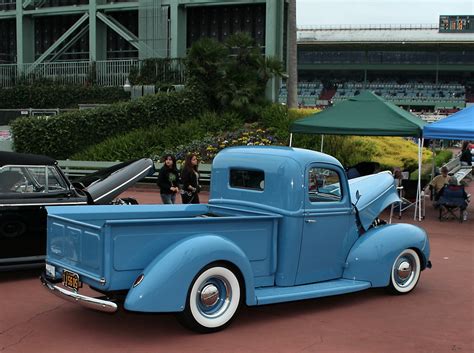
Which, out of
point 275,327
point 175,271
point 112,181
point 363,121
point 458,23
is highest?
point 458,23

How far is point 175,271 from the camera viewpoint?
5359 mm

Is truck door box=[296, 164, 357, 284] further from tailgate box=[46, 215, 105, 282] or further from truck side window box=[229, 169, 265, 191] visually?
tailgate box=[46, 215, 105, 282]

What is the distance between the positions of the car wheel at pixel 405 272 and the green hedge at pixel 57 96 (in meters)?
21.8

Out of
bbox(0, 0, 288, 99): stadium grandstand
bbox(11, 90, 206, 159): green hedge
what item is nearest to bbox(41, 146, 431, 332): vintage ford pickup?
bbox(11, 90, 206, 159): green hedge

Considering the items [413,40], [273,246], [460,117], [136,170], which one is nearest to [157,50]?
[460,117]

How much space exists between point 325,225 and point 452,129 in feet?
26.9

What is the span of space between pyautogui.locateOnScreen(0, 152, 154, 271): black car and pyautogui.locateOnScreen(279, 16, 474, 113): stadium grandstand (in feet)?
240

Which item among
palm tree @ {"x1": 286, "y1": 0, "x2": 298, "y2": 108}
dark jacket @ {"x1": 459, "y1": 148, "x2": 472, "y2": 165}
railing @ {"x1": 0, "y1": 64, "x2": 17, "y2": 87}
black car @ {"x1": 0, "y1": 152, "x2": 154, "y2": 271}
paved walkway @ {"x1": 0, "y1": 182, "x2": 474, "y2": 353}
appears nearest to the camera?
paved walkway @ {"x1": 0, "y1": 182, "x2": 474, "y2": 353}

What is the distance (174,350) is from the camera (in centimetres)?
529

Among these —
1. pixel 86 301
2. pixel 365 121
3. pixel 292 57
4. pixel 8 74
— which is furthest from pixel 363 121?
pixel 8 74

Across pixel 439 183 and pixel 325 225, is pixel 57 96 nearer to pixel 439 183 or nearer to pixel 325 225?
pixel 439 183

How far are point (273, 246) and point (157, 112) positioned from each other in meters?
17.1

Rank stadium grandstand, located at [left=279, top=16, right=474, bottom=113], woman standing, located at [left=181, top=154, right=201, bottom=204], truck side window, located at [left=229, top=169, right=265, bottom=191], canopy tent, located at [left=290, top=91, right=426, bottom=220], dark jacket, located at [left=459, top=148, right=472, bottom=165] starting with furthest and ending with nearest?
1. stadium grandstand, located at [left=279, top=16, right=474, bottom=113]
2. dark jacket, located at [left=459, top=148, right=472, bottom=165]
3. canopy tent, located at [left=290, top=91, right=426, bottom=220]
4. woman standing, located at [left=181, top=154, right=201, bottom=204]
5. truck side window, located at [left=229, top=169, right=265, bottom=191]

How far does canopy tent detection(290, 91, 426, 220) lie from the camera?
13.6 metres
